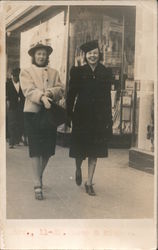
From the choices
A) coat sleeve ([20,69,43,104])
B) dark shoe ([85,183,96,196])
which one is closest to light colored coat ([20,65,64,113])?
coat sleeve ([20,69,43,104])

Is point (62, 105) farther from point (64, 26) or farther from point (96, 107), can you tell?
point (64, 26)

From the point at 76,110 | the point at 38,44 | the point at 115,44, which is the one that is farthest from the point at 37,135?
the point at 115,44

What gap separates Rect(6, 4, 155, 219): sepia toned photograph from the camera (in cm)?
177

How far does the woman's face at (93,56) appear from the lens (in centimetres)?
178

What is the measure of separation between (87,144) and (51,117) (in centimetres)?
22

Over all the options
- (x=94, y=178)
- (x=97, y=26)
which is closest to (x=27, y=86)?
(x=97, y=26)

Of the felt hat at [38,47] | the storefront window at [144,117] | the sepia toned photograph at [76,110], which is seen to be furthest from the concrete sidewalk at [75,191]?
the felt hat at [38,47]

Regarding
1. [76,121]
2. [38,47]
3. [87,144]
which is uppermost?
[38,47]

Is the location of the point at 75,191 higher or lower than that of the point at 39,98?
lower

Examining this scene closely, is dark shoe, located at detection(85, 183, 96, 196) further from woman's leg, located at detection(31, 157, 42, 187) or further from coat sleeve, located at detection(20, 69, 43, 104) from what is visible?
coat sleeve, located at detection(20, 69, 43, 104)

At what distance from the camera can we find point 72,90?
178cm

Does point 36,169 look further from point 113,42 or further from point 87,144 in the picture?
point 113,42

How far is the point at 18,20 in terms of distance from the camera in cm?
177

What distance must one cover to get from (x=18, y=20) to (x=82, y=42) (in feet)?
1.04
